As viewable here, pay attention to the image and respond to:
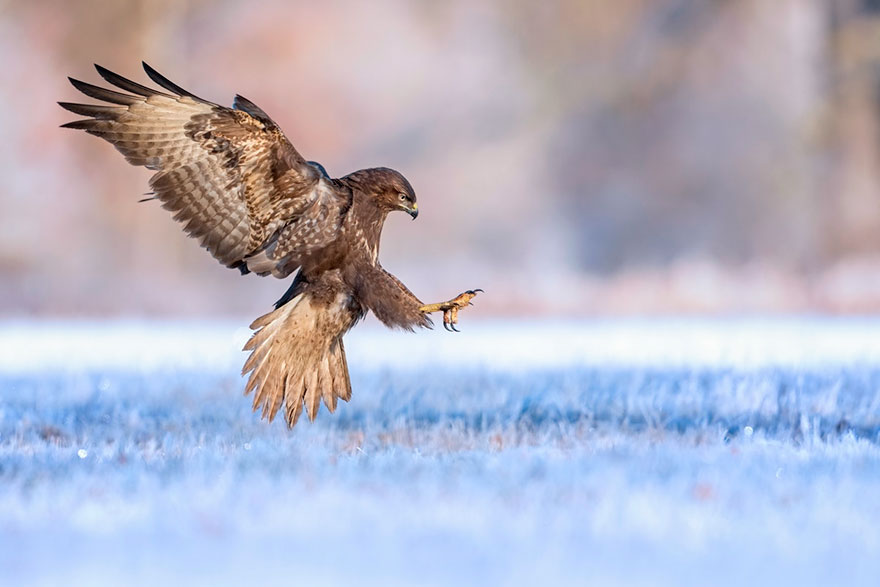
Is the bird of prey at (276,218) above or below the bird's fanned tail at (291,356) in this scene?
above

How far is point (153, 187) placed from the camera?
3.23 metres

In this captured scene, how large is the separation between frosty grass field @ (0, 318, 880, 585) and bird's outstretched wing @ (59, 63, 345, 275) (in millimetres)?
638

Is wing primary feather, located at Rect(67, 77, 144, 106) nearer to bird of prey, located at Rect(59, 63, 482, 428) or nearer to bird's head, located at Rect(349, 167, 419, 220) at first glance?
bird of prey, located at Rect(59, 63, 482, 428)

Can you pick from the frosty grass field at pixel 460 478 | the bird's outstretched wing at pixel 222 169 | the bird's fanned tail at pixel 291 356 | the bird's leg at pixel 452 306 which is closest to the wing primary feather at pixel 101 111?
the bird's outstretched wing at pixel 222 169

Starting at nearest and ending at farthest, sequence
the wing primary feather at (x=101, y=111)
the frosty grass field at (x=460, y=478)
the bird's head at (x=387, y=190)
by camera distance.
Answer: the frosty grass field at (x=460, y=478) → the wing primary feather at (x=101, y=111) → the bird's head at (x=387, y=190)

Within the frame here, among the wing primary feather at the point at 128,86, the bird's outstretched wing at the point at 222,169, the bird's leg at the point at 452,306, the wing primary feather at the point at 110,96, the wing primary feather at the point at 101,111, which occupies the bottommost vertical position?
the bird's leg at the point at 452,306

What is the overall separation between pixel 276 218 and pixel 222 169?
24 cm

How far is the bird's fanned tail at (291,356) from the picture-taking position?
3270mm

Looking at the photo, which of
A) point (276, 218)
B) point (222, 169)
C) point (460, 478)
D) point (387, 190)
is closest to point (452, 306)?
point (387, 190)

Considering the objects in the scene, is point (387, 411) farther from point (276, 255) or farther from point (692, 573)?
point (692, 573)

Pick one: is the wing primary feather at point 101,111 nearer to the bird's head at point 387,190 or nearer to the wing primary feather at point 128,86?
the wing primary feather at point 128,86

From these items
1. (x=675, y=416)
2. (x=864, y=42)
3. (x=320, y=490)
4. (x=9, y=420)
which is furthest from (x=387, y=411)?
(x=864, y=42)

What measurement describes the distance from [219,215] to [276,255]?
0.23m

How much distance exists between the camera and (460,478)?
2256 millimetres
